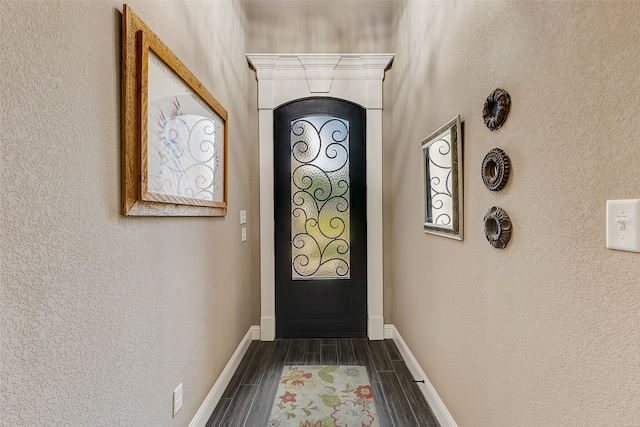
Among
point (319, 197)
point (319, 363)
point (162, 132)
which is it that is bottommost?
point (319, 363)

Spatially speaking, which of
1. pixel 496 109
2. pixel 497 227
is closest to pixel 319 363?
pixel 497 227

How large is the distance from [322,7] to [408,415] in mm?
3282

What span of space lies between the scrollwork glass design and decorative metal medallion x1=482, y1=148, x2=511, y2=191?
1.16ft

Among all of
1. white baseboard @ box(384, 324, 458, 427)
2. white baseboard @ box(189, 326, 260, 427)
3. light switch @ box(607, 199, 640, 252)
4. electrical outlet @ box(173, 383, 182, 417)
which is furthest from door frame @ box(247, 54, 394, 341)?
light switch @ box(607, 199, 640, 252)

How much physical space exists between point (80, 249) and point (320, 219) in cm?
211

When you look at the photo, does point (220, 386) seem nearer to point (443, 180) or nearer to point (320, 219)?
point (320, 219)

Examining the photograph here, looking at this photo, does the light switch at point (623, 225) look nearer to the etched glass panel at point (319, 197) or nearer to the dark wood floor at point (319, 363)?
the dark wood floor at point (319, 363)

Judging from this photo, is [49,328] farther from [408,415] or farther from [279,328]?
[279,328]

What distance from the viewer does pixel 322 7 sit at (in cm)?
284

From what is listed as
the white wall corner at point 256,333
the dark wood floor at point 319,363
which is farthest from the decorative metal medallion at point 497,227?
the white wall corner at point 256,333

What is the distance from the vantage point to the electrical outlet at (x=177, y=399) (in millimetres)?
1395

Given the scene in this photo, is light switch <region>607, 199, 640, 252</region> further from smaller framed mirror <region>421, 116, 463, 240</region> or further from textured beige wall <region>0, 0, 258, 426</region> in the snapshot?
textured beige wall <region>0, 0, 258, 426</region>

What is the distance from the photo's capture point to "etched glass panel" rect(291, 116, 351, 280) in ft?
9.38

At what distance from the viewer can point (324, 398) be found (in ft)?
6.50
